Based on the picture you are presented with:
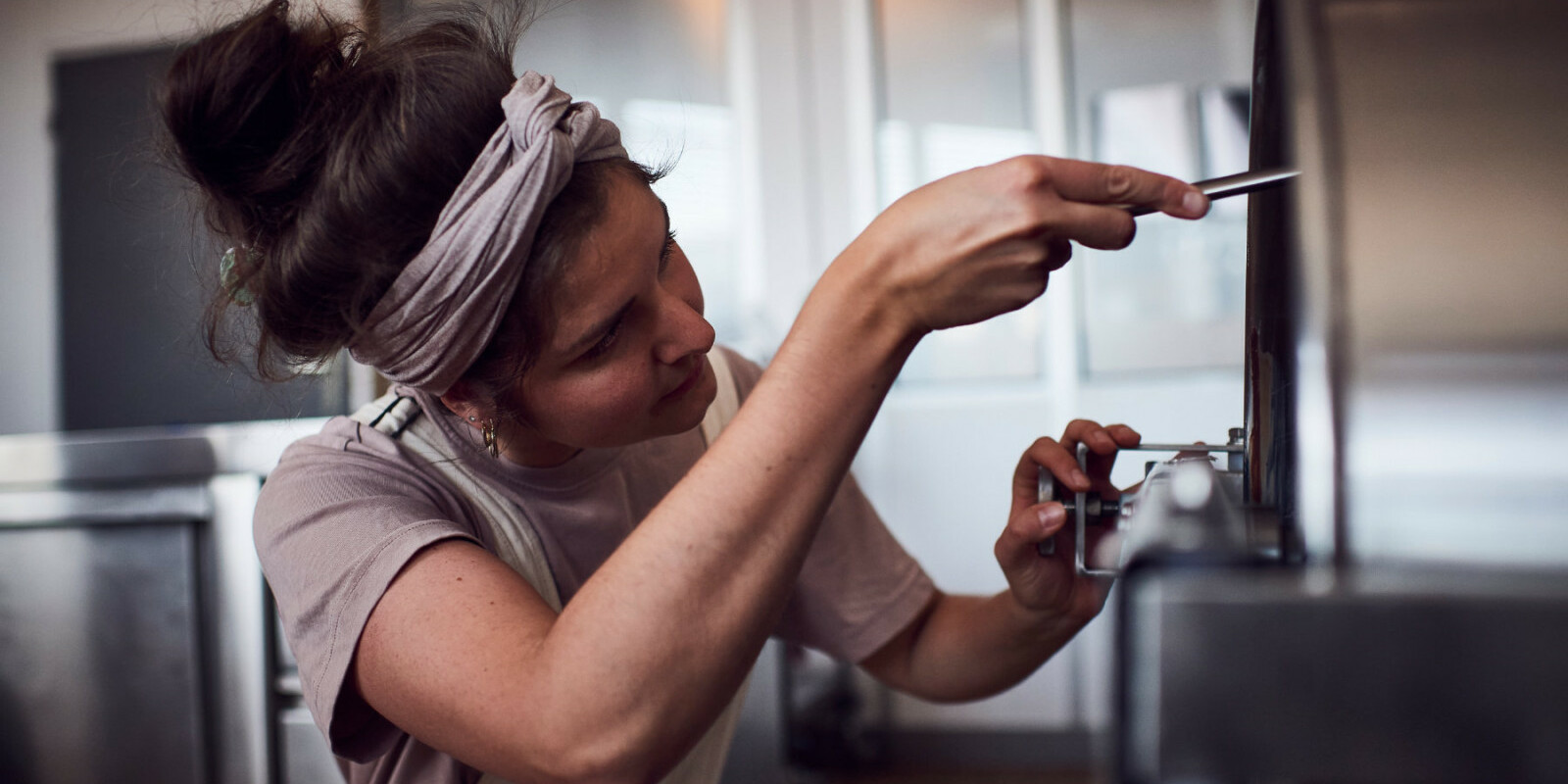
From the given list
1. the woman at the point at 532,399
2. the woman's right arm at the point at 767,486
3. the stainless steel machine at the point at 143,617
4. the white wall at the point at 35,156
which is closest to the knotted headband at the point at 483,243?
the woman at the point at 532,399

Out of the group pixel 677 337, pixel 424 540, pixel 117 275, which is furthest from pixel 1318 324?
pixel 117 275

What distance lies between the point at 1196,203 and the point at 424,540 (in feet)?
1.68

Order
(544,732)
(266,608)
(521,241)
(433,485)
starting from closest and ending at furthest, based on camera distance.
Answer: (544,732), (521,241), (433,485), (266,608)

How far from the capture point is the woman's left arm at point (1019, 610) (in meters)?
0.77

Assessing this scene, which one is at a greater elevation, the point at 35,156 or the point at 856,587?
the point at 35,156

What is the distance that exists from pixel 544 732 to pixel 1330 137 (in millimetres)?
488

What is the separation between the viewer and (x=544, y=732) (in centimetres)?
59

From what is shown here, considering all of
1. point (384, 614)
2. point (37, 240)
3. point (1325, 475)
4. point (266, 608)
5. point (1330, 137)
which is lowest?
point (266, 608)

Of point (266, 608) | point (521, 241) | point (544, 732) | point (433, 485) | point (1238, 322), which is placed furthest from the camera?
point (1238, 322)

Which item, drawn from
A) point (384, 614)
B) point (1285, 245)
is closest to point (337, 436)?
point (384, 614)

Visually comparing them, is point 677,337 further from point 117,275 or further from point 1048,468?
point 117,275

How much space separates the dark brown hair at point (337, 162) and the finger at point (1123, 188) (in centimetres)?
34

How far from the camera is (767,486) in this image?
22.1 inches

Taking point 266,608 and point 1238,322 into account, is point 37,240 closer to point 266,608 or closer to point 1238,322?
point 266,608
